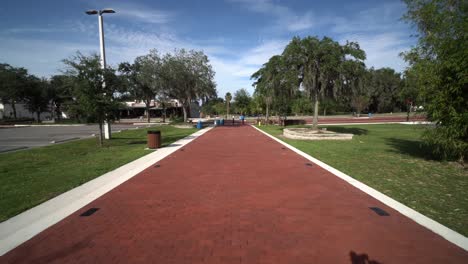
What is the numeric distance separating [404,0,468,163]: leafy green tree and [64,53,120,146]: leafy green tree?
45.3 ft

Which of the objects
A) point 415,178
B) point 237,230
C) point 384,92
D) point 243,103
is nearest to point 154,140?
point 237,230

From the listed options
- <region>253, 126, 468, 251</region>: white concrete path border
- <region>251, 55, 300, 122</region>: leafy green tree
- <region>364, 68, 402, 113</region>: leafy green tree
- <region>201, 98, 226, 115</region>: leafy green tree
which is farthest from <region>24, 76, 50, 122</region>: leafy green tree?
<region>364, 68, 402, 113</region>: leafy green tree

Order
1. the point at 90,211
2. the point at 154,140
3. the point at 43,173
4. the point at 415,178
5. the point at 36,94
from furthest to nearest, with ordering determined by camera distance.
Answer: the point at 36,94 < the point at 154,140 < the point at 43,173 < the point at 415,178 < the point at 90,211

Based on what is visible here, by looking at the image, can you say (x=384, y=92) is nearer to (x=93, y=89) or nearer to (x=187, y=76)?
(x=187, y=76)

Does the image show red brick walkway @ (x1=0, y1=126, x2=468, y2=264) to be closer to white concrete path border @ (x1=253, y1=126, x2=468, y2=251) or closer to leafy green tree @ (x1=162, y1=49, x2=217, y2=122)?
white concrete path border @ (x1=253, y1=126, x2=468, y2=251)

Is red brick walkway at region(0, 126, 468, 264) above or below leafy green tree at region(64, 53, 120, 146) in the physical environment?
below

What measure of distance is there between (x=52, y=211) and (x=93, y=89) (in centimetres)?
967

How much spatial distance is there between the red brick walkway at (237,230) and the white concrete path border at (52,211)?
0.21 m

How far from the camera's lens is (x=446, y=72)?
7391 millimetres

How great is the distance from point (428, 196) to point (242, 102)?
73.1m

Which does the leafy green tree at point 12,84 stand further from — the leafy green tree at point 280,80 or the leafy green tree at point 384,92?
the leafy green tree at point 384,92

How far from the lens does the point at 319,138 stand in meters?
15.8

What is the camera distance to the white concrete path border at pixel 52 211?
12.5 feet

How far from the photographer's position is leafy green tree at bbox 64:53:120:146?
12547mm
